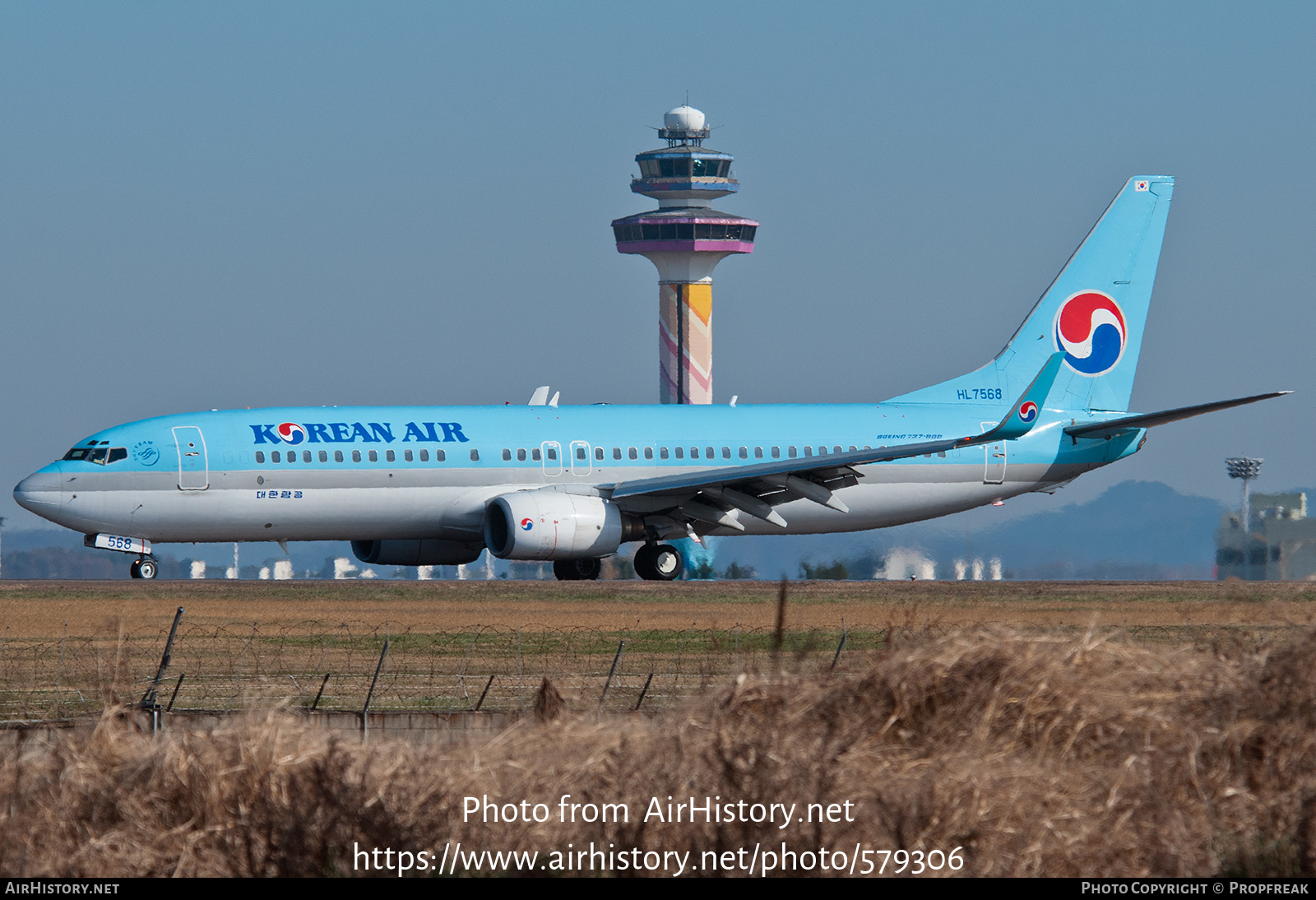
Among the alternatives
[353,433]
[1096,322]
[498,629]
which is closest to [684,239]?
[1096,322]

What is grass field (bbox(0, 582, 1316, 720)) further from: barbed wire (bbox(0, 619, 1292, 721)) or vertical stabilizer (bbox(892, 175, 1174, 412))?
vertical stabilizer (bbox(892, 175, 1174, 412))

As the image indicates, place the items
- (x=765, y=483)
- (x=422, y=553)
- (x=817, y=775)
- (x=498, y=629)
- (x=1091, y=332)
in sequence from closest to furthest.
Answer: (x=817, y=775) < (x=498, y=629) < (x=765, y=483) < (x=422, y=553) < (x=1091, y=332)

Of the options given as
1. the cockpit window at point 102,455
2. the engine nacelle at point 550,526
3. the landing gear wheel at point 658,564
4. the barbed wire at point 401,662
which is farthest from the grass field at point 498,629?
the cockpit window at point 102,455

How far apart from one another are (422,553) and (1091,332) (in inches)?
692

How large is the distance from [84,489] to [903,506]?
18.7 m

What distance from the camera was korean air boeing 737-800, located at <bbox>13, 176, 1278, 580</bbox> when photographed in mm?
36469

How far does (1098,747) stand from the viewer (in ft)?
36.9

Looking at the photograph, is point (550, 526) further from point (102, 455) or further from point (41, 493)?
point (41, 493)

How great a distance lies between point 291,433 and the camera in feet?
122

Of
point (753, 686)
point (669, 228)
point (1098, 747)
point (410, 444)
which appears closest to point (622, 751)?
point (753, 686)

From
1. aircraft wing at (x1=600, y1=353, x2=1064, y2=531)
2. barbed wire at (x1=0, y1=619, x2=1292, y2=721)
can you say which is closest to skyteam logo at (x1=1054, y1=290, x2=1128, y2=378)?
aircraft wing at (x1=600, y1=353, x2=1064, y2=531)

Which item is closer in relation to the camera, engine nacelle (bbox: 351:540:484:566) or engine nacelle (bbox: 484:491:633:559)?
engine nacelle (bbox: 484:491:633:559)

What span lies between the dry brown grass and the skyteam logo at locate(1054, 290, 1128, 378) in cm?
3315

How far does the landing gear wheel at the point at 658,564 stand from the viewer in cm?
3956
